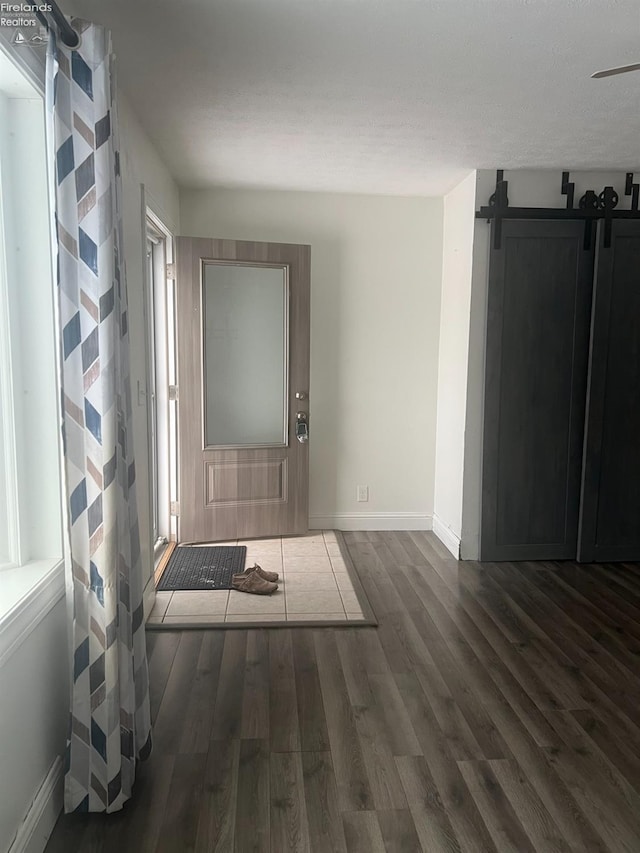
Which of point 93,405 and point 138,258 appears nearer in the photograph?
point 93,405

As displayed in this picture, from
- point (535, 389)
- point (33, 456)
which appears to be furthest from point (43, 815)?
point (535, 389)

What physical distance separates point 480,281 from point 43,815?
11.3 feet

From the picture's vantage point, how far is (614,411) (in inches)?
154

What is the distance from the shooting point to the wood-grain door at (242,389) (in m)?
4.12

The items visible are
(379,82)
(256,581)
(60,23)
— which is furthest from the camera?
(256,581)

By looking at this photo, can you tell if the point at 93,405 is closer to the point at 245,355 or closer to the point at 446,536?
the point at 245,355

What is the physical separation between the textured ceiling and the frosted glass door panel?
0.77 metres

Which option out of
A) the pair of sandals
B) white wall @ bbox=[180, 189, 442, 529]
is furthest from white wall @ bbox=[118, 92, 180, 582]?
white wall @ bbox=[180, 189, 442, 529]

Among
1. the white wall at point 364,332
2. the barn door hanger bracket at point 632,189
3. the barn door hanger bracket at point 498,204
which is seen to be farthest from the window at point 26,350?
the barn door hanger bracket at point 632,189

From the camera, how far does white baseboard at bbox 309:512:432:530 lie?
4672 millimetres

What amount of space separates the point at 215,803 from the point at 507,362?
2.96 metres

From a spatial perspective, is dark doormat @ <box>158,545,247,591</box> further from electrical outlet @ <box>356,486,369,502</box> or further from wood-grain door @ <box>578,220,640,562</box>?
wood-grain door @ <box>578,220,640,562</box>

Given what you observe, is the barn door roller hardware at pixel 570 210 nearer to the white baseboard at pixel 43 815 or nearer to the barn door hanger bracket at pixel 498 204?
the barn door hanger bracket at pixel 498 204

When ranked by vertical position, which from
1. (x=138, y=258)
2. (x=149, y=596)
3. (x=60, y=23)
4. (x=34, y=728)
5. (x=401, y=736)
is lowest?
(x=401, y=736)
